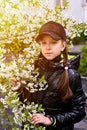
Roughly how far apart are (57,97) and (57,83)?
9cm

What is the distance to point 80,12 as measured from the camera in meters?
15.6

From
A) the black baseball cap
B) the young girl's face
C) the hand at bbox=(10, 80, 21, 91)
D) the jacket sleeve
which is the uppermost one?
the black baseball cap

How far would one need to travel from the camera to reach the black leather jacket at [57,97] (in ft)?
8.64

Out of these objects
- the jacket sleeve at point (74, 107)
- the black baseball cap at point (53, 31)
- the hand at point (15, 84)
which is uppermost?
the black baseball cap at point (53, 31)

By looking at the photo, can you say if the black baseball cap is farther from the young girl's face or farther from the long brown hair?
the long brown hair

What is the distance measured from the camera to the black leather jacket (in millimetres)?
2633

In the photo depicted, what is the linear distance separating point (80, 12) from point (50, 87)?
13229 millimetres

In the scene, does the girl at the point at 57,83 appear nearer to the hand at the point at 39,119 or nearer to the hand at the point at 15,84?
the hand at the point at 39,119

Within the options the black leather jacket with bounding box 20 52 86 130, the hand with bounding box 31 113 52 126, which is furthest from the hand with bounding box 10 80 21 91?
the hand with bounding box 31 113 52 126

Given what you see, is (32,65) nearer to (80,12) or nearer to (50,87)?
(50,87)

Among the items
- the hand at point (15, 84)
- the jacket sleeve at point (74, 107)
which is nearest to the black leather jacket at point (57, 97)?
the jacket sleeve at point (74, 107)

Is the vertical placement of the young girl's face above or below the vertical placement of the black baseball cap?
below

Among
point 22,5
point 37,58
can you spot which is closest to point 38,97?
point 37,58

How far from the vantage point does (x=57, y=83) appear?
2637 mm
